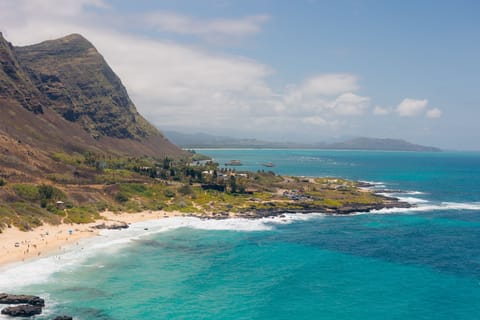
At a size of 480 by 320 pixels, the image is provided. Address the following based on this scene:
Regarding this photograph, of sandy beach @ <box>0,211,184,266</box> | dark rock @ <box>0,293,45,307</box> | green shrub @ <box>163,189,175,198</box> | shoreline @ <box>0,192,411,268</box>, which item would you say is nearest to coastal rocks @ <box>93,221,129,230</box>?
shoreline @ <box>0,192,411,268</box>

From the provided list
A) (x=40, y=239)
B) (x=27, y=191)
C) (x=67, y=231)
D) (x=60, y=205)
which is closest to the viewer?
(x=40, y=239)

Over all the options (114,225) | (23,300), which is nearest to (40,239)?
(114,225)

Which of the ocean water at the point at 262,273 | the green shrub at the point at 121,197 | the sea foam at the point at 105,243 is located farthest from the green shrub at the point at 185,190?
the ocean water at the point at 262,273

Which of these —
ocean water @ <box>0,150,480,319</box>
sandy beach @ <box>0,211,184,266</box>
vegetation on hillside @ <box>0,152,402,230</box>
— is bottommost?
ocean water @ <box>0,150,480,319</box>

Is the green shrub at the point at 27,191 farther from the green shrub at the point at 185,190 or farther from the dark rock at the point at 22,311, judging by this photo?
the dark rock at the point at 22,311

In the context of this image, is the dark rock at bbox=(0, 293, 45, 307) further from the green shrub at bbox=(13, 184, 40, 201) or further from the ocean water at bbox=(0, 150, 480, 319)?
the green shrub at bbox=(13, 184, 40, 201)

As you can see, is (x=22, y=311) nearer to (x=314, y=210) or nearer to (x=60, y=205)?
(x=60, y=205)

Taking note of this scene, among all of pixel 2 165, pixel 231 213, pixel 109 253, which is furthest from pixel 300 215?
pixel 2 165
